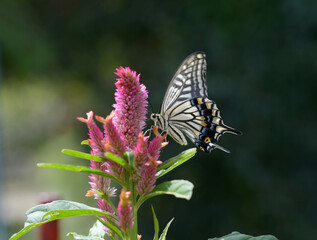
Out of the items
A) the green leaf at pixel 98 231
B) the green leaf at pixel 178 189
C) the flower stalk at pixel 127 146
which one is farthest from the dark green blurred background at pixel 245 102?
the green leaf at pixel 178 189

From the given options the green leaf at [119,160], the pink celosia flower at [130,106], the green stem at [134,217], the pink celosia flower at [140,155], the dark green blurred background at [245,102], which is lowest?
the green stem at [134,217]

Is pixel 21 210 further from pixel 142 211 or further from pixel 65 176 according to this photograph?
pixel 142 211

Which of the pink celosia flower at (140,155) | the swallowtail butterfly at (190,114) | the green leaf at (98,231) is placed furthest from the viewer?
the swallowtail butterfly at (190,114)

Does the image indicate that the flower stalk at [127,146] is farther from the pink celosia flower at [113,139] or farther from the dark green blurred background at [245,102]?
the dark green blurred background at [245,102]

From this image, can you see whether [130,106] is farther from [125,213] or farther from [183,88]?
[183,88]

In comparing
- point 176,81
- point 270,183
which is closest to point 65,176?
point 270,183

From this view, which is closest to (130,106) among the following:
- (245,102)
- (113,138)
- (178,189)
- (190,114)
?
(113,138)
